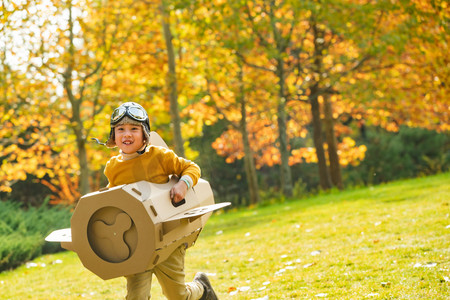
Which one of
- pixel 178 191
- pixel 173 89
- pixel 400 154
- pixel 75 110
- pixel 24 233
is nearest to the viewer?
pixel 178 191

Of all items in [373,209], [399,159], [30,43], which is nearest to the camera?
[373,209]

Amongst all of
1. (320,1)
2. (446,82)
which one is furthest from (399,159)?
(320,1)

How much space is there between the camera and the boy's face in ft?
11.8

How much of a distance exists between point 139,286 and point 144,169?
0.75m

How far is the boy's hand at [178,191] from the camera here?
11.5 feet

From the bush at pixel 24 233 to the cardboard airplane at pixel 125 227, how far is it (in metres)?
5.34

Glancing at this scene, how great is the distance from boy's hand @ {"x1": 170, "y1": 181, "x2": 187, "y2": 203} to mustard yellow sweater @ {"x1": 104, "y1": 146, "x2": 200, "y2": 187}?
0.12 metres

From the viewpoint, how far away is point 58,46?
1336 cm

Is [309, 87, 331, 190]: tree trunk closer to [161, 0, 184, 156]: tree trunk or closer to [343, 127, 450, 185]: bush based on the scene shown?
[161, 0, 184, 156]: tree trunk

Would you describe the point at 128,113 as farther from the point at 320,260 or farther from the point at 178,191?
the point at 320,260

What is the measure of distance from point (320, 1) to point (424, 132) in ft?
33.5

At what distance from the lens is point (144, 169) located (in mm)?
3602

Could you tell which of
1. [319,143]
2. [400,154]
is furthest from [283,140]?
[400,154]

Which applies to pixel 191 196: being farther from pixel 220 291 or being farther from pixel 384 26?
pixel 384 26
